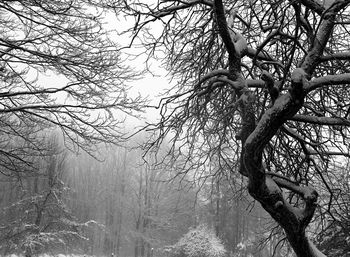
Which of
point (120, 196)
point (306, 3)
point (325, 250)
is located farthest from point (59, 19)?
point (120, 196)

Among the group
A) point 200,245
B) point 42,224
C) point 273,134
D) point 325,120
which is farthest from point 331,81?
point 200,245

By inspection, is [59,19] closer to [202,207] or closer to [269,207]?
[269,207]

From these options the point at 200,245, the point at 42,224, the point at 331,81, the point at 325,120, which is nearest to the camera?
the point at 331,81

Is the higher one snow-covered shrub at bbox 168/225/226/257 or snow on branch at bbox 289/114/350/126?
snow on branch at bbox 289/114/350/126

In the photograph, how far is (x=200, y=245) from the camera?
2500 centimetres

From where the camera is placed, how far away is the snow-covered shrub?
24656 millimetres

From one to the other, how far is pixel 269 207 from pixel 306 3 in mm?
2416

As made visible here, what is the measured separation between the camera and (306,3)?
4.38 metres

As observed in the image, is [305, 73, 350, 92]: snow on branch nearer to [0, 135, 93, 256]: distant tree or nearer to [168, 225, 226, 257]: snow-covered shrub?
[0, 135, 93, 256]: distant tree

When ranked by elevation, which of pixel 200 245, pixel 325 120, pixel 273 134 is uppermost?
pixel 325 120

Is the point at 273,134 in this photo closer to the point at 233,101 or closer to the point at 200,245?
the point at 233,101

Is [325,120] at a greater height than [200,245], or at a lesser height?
greater

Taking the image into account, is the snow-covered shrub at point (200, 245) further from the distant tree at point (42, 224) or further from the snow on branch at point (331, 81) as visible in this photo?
the snow on branch at point (331, 81)

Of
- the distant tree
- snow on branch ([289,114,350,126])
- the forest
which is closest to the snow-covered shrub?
the distant tree
